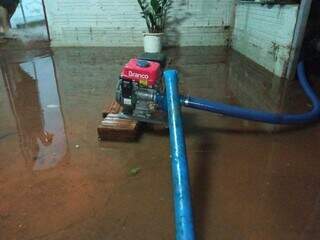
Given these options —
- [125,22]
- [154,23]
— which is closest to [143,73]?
[154,23]

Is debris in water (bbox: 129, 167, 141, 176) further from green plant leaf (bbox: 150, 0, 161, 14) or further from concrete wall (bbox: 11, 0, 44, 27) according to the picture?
concrete wall (bbox: 11, 0, 44, 27)

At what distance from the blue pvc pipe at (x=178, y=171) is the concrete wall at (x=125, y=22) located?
415cm

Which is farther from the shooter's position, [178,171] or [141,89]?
[141,89]

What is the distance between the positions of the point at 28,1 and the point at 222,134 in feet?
18.0

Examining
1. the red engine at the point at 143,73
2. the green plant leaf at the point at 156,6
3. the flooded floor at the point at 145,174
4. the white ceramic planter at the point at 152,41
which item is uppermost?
the green plant leaf at the point at 156,6

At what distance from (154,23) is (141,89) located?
353 centimetres

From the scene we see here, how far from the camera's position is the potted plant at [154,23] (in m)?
5.04

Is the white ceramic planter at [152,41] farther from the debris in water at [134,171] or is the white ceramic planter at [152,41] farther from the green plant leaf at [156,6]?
the debris in water at [134,171]

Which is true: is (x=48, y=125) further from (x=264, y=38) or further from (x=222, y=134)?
(x=264, y=38)

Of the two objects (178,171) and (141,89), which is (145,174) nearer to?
(178,171)

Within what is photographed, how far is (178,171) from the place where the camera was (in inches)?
52.1

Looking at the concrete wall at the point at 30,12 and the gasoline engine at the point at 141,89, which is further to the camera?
the concrete wall at the point at 30,12

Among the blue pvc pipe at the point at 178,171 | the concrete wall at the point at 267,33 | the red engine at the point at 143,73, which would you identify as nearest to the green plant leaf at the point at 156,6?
the concrete wall at the point at 267,33

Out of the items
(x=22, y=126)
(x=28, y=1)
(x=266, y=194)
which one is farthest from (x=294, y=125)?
(x=28, y=1)
